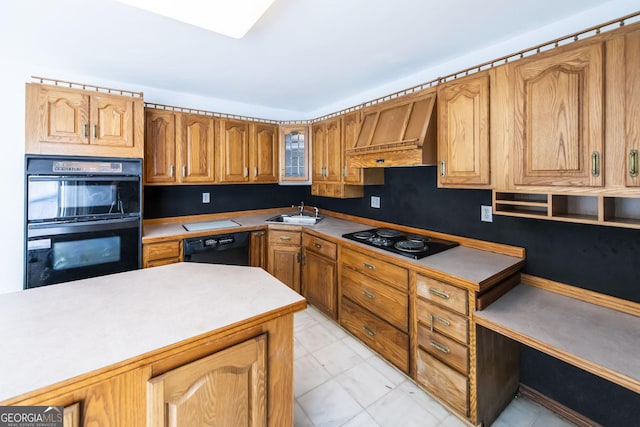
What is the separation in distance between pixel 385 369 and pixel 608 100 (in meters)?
2.15

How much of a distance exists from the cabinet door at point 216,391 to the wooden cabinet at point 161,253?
1.99 meters

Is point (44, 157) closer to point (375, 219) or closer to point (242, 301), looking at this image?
point (242, 301)

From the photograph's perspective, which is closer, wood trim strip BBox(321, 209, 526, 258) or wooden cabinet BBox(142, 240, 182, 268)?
wood trim strip BBox(321, 209, 526, 258)

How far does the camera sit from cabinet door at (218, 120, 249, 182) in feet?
10.7

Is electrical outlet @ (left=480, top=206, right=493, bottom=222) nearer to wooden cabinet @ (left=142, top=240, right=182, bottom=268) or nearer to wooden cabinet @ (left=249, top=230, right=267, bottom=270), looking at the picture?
wooden cabinet @ (left=249, top=230, right=267, bottom=270)

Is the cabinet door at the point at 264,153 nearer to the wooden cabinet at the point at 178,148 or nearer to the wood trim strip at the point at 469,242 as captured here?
the wooden cabinet at the point at 178,148

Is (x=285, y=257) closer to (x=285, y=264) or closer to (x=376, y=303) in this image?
(x=285, y=264)

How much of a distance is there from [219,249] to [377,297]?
5.65 feet

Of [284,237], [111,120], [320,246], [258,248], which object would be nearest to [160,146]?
[111,120]

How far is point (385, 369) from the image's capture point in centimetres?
218

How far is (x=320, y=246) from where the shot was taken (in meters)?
2.89

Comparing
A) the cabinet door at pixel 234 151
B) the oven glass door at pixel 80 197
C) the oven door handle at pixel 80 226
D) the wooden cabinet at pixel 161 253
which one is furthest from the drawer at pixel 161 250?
the cabinet door at pixel 234 151

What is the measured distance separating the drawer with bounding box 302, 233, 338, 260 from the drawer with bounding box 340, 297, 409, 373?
17.8 inches

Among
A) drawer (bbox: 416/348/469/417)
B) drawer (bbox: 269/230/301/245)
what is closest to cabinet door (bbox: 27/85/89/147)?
drawer (bbox: 269/230/301/245)
